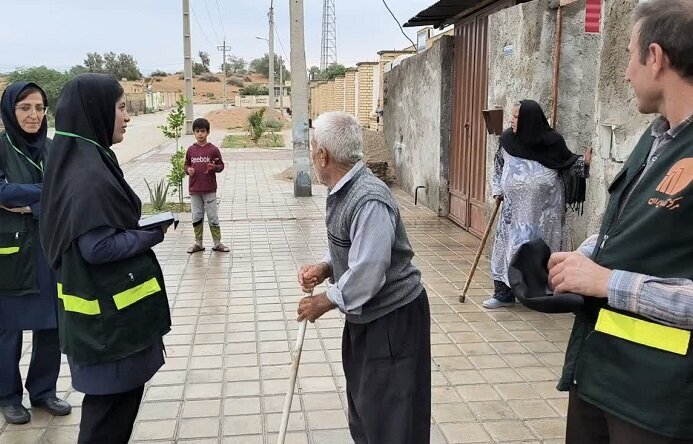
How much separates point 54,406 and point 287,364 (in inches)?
57.3

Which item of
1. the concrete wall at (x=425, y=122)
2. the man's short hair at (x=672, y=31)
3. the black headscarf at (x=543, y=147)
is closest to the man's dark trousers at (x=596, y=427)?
the man's short hair at (x=672, y=31)

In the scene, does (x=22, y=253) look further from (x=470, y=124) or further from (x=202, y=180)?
(x=470, y=124)

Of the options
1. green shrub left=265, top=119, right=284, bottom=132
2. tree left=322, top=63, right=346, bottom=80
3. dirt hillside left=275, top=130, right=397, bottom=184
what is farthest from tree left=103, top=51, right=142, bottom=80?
dirt hillside left=275, top=130, right=397, bottom=184

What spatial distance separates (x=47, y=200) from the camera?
246cm

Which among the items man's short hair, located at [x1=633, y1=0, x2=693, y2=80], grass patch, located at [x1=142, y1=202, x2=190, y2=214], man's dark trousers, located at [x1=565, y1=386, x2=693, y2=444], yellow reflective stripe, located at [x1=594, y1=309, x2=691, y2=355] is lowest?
grass patch, located at [x1=142, y1=202, x2=190, y2=214]

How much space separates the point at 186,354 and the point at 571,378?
3217 mm

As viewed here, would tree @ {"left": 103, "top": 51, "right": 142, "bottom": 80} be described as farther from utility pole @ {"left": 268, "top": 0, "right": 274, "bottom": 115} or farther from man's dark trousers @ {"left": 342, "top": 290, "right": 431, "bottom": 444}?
man's dark trousers @ {"left": 342, "top": 290, "right": 431, "bottom": 444}

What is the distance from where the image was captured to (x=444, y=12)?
8.80 m

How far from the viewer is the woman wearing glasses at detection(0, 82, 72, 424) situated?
10.9 ft

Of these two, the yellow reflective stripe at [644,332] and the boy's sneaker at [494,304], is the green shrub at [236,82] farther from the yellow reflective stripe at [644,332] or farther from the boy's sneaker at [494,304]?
the yellow reflective stripe at [644,332]

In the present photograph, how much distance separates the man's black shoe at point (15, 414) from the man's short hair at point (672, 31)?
3.48 metres

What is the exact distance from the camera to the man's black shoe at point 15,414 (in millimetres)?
3453

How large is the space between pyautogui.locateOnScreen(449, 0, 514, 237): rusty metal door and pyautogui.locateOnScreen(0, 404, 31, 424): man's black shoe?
18.0ft

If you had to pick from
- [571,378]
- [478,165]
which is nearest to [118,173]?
[571,378]
